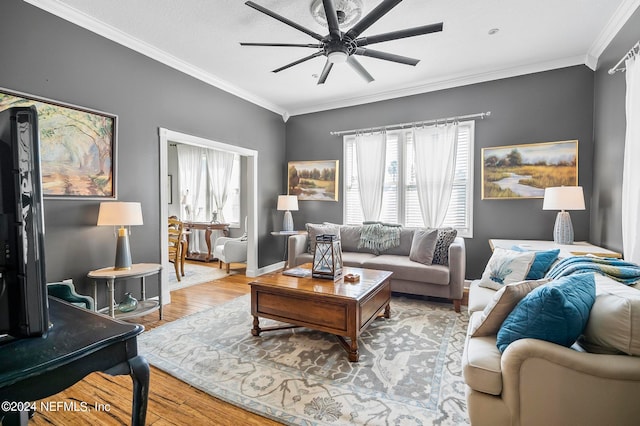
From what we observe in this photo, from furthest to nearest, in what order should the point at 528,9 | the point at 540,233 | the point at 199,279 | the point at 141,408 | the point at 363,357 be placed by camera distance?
the point at 199,279 < the point at 540,233 < the point at 528,9 < the point at 363,357 < the point at 141,408

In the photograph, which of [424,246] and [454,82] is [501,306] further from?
[454,82]

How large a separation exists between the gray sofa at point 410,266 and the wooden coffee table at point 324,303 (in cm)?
81

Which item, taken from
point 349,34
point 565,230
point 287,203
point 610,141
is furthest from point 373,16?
point 287,203

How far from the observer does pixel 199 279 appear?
487 centimetres

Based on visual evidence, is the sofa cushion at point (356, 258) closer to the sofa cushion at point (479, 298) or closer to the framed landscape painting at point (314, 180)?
the framed landscape painting at point (314, 180)

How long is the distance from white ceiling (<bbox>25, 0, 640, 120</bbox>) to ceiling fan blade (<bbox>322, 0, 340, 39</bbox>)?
67 cm

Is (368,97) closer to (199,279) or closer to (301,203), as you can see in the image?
(301,203)

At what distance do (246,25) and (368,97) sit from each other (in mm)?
2528

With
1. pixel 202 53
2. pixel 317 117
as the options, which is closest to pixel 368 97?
pixel 317 117

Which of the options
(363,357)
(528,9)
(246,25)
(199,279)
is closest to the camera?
(363,357)

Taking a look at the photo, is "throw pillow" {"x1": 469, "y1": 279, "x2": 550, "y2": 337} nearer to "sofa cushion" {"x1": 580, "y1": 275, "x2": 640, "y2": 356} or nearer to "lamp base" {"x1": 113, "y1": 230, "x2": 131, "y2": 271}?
"sofa cushion" {"x1": 580, "y1": 275, "x2": 640, "y2": 356}

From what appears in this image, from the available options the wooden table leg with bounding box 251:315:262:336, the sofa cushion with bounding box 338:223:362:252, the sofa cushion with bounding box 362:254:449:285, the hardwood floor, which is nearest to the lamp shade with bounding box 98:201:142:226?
the hardwood floor

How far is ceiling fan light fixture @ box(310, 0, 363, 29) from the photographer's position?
2553 millimetres

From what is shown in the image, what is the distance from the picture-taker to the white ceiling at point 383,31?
272 centimetres
